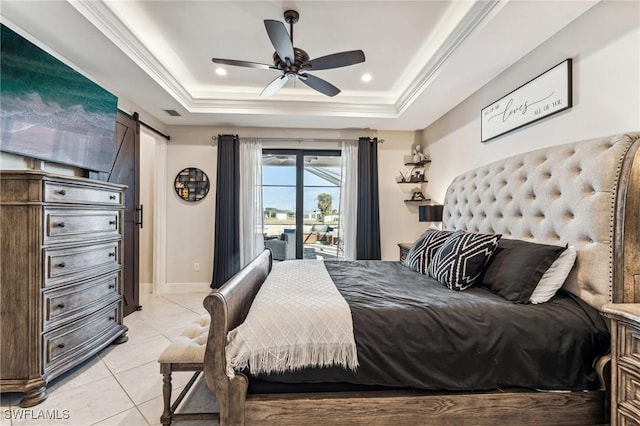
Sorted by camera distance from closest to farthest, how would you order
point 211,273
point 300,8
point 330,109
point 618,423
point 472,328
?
point 618,423
point 472,328
point 300,8
point 330,109
point 211,273

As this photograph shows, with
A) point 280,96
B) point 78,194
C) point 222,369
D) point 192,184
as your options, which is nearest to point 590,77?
point 222,369

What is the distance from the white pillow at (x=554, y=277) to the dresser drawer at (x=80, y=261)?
2990 mm

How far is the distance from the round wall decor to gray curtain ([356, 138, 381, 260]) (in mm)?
2356

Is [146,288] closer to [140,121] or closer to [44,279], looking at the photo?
[140,121]

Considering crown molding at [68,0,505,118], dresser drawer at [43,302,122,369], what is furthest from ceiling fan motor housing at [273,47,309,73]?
dresser drawer at [43,302,122,369]

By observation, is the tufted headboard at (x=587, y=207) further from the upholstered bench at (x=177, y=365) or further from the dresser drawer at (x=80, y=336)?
the dresser drawer at (x=80, y=336)

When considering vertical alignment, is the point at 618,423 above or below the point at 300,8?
below

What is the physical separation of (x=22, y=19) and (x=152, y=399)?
273cm

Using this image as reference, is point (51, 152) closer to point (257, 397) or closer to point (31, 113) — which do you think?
point (31, 113)

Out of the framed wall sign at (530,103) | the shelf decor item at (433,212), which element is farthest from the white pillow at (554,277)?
the shelf decor item at (433,212)

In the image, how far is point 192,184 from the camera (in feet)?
15.0

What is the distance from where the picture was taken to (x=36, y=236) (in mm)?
1904

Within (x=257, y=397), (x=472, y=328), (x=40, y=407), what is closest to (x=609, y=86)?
(x=472, y=328)

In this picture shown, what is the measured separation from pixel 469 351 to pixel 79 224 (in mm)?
2720
